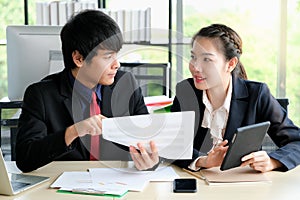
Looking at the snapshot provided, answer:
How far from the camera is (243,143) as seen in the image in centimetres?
163

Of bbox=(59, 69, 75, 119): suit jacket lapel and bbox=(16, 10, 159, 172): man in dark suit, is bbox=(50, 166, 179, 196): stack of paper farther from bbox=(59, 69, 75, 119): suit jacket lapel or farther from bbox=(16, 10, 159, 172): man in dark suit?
bbox=(59, 69, 75, 119): suit jacket lapel

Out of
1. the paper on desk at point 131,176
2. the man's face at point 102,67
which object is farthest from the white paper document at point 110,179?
the man's face at point 102,67

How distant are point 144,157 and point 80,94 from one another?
16.5 inches

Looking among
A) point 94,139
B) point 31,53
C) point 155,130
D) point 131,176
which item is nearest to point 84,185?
point 131,176

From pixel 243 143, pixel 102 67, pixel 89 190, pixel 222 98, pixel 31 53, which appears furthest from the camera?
pixel 31 53

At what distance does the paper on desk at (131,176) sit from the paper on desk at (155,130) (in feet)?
0.31

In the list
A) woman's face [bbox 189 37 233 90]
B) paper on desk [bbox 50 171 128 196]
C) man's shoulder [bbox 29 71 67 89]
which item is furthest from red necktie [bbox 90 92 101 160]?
woman's face [bbox 189 37 233 90]

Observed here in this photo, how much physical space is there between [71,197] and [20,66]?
1124 millimetres

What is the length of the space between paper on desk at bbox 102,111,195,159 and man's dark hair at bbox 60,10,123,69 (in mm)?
373

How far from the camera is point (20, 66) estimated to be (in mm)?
2445

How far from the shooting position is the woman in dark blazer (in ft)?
6.33

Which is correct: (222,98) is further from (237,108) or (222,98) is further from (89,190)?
(89,190)

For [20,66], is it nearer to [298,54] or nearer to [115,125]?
[115,125]

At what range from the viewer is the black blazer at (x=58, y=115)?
176 centimetres
